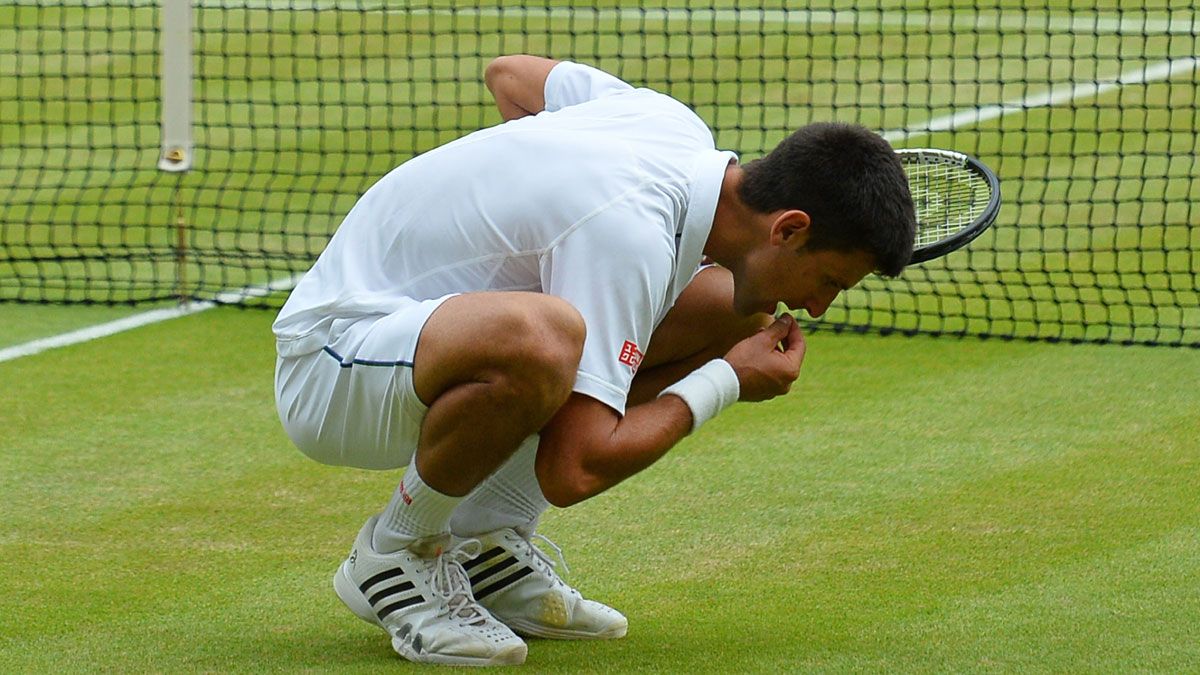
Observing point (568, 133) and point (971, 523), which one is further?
point (971, 523)

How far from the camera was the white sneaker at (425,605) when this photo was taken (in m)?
→ 3.68

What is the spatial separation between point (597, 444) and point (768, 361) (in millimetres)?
400

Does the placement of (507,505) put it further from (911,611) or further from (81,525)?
(81,525)

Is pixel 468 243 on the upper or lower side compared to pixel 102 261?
upper

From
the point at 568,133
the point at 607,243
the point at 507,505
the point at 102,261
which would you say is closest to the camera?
the point at 607,243

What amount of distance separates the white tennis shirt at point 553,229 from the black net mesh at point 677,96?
342 cm

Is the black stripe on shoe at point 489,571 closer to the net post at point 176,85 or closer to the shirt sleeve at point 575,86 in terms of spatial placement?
the shirt sleeve at point 575,86

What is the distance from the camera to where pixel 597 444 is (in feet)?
11.3

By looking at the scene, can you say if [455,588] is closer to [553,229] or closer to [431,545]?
[431,545]

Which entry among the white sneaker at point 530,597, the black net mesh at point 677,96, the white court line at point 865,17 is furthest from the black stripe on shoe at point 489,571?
the white court line at point 865,17

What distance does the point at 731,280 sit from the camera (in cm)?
408

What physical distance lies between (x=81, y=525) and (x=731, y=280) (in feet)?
5.77

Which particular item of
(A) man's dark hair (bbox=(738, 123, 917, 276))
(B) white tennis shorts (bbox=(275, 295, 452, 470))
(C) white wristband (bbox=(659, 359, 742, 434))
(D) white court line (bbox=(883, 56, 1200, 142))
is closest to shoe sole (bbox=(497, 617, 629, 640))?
(B) white tennis shorts (bbox=(275, 295, 452, 470))

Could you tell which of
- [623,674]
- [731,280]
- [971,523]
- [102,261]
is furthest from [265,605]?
[102,261]
